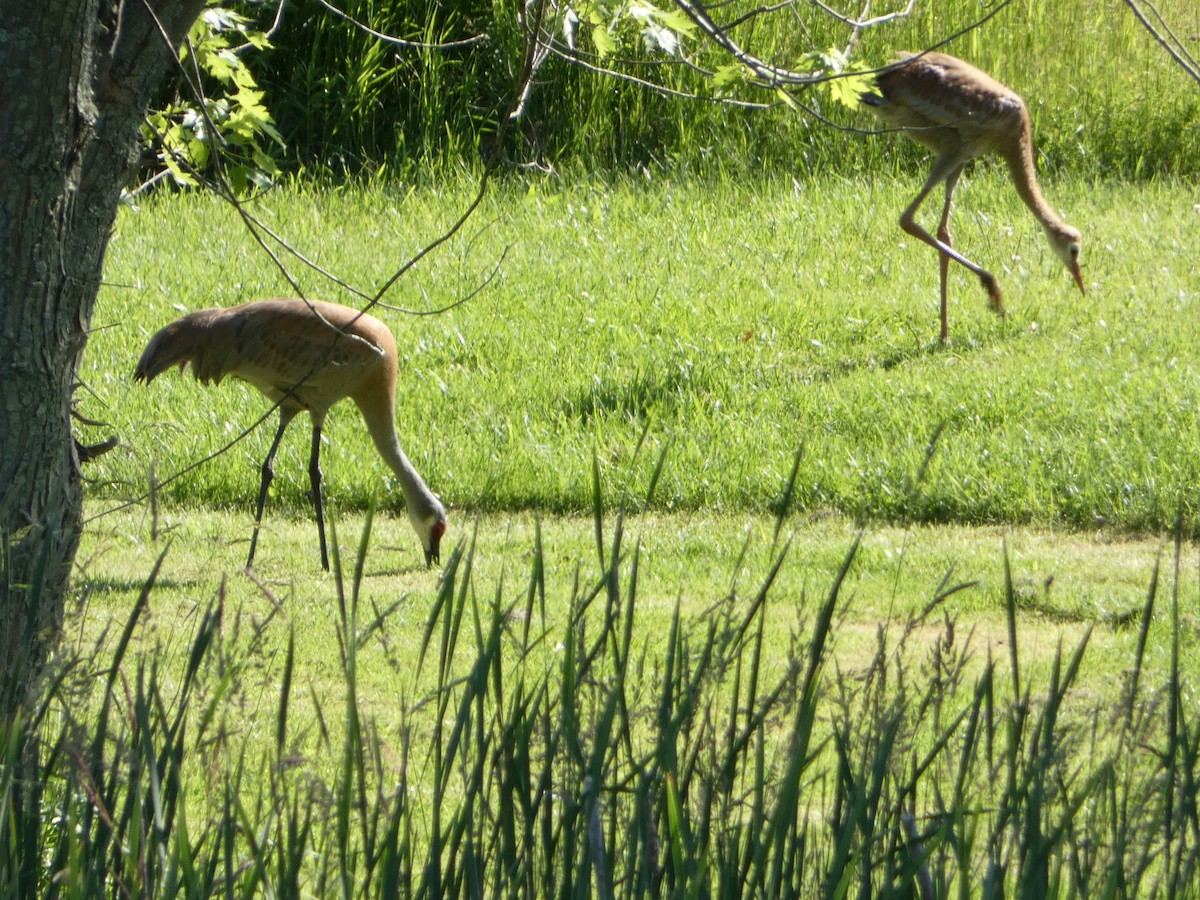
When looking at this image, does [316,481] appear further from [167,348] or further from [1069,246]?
[1069,246]

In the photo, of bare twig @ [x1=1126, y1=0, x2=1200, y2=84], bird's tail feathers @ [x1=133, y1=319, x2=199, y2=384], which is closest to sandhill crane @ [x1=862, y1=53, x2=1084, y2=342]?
bird's tail feathers @ [x1=133, y1=319, x2=199, y2=384]

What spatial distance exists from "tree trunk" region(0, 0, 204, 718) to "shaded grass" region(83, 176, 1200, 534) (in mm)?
1924

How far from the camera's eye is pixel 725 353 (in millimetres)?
8344

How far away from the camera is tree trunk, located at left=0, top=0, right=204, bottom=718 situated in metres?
3.06

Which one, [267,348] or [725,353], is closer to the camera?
[267,348]

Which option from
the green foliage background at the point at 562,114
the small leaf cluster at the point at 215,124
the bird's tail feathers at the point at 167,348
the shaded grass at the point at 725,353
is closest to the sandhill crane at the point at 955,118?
the shaded grass at the point at 725,353

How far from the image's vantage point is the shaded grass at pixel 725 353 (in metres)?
6.90

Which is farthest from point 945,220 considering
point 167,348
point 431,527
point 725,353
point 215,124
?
point 215,124

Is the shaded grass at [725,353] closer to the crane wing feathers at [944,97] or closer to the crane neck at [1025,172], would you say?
the crane neck at [1025,172]

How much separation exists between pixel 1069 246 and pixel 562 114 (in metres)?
4.02

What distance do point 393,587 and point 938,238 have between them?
14.7ft

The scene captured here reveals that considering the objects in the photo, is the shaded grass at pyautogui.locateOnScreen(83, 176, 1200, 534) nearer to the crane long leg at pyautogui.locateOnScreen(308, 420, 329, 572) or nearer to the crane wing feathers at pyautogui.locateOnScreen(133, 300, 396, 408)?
the crane long leg at pyautogui.locateOnScreen(308, 420, 329, 572)

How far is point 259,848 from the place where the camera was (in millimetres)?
2100

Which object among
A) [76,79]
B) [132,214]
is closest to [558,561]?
[76,79]
